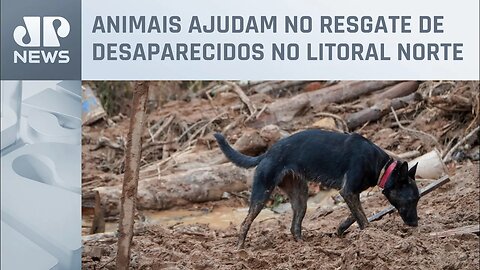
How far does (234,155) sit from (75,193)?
1124mm

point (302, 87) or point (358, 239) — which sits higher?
point (302, 87)

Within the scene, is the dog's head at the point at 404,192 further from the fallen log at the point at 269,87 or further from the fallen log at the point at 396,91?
the fallen log at the point at 269,87

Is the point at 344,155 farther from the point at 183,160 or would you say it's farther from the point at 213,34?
the point at 183,160

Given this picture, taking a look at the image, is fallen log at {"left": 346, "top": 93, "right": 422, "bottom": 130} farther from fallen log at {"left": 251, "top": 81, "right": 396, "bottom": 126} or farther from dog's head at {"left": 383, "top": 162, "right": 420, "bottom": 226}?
dog's head at {"left": 383, "top": 162, "right": 420, "bottom": 226}

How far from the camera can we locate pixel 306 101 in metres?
7.40

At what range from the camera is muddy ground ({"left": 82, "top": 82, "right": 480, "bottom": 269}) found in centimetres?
566

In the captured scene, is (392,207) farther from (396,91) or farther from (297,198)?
(396,91)

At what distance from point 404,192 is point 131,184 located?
5.82ft

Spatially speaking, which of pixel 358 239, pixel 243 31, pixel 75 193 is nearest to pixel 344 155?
pixel 358 239

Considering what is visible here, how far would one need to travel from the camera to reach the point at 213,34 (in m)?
5.49

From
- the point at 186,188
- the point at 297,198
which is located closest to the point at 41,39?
the point at 297,198

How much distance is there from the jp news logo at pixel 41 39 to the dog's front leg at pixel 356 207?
2.00 m

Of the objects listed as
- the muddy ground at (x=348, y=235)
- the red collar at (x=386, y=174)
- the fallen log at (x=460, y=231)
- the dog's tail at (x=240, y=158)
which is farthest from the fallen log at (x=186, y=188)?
the fallen log at (x=460, y=231)

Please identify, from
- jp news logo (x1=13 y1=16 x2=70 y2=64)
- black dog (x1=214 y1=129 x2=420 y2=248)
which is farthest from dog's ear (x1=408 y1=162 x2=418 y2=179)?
jp news logo (x1=13 y1=16 x2=70 y2=64)
